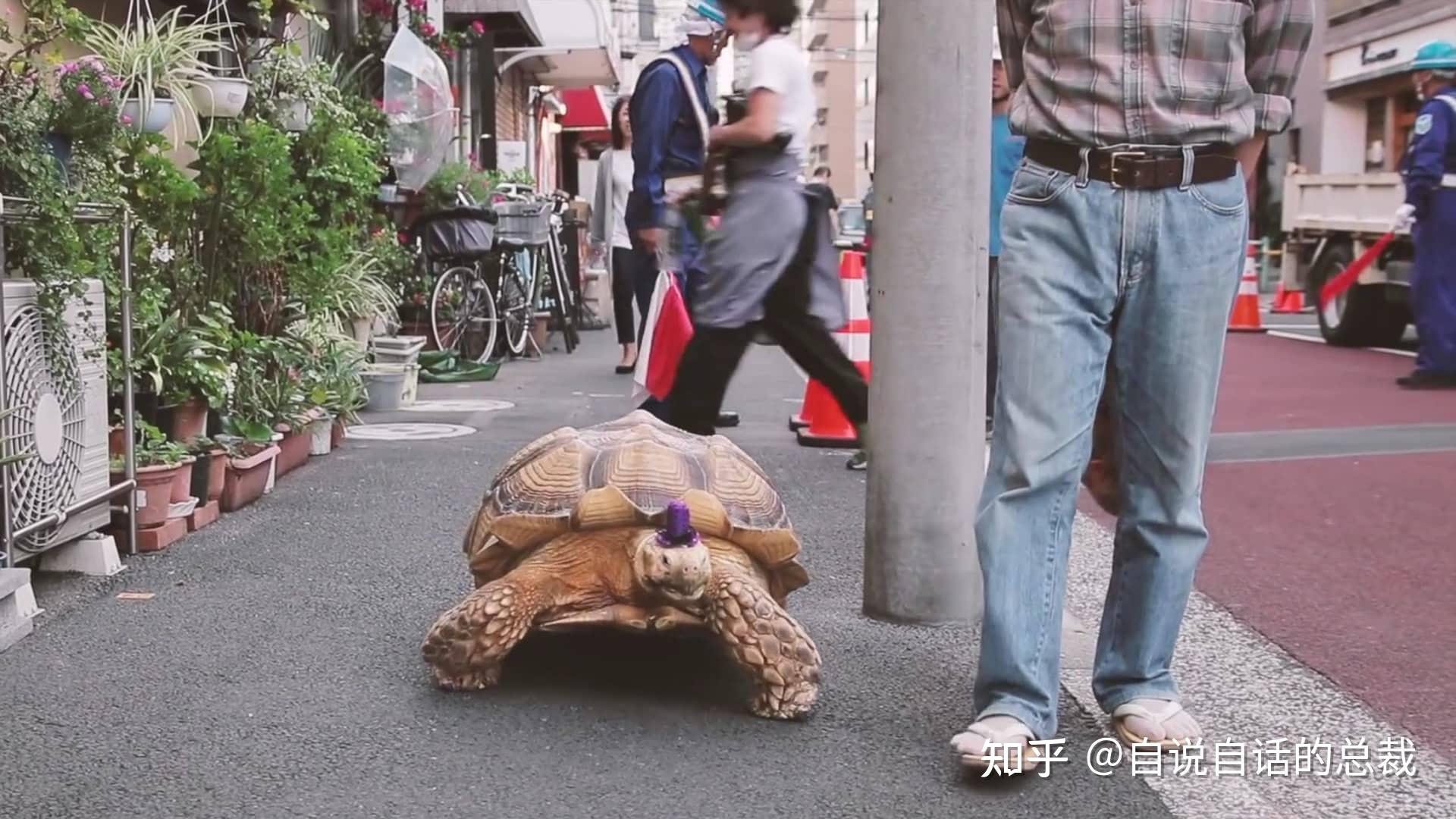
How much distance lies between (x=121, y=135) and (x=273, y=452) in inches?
55.7

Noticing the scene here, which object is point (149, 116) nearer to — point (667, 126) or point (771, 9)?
point (667, 126)

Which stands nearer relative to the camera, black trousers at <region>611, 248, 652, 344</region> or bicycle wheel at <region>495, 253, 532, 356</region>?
black trousers at <region>611, 248, 652, 344</region>

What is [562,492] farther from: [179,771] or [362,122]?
[362,122]

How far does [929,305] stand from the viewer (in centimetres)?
423

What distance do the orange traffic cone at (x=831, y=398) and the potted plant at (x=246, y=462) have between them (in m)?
2.38

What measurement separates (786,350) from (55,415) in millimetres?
2352

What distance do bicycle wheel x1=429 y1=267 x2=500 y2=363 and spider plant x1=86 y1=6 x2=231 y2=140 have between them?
4.69 metres

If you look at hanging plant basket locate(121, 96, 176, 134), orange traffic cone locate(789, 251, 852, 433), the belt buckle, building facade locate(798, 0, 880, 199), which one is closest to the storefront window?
orange traffic cone locate(789, 251, 852, 433)

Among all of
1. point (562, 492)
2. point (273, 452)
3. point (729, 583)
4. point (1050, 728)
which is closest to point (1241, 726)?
point (1050, 728)

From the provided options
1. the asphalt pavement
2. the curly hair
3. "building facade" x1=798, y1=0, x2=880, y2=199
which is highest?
"building facade" x1=798, y1=0, x2=880, y2=199

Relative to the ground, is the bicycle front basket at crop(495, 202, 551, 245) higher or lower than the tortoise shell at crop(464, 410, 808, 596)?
higher

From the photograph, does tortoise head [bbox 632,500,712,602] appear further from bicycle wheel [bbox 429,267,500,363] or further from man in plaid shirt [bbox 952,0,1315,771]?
bicycle wheel [bbox 429,267,500,363]

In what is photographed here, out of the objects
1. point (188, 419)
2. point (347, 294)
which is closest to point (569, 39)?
point (347, 294)

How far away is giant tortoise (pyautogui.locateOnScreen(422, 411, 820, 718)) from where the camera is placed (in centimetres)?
335
